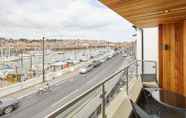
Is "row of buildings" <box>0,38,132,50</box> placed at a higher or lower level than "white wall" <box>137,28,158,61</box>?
higher

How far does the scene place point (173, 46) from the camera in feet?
16.1

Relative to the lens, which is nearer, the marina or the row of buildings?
the row of buildings

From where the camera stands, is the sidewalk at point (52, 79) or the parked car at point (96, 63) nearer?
the sidewalk at point (52, 79)

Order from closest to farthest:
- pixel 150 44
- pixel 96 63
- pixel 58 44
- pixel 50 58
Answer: pixel 150 44
pixel 50 58
pixel 58 44
pixel 96 63

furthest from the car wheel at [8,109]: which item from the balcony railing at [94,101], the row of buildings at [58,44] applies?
the balcony railing at [94,101]

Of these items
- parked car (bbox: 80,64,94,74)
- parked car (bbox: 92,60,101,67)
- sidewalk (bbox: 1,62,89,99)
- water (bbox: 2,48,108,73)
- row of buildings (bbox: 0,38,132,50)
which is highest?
row of buildings (bbox: 0,38,132,50)

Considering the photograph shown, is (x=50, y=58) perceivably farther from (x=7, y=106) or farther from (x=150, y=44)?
(x=150, y=44)

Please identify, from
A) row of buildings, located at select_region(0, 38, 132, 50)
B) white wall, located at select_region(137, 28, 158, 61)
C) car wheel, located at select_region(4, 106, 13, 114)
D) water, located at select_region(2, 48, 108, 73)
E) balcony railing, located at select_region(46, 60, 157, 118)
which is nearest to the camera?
balcony railing, located at select_region(46, 60, 157, 118)

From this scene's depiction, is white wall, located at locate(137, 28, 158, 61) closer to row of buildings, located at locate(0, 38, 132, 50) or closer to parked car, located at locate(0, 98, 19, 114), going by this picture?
row of buildings, located at locate(0, 38, 132, 50)

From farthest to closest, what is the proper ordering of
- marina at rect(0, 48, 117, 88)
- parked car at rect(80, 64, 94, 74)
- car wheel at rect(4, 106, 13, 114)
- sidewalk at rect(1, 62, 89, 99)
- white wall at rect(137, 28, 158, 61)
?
1. parked car at rect(80, 64, 94, 74)
2. marina at rect(0, 48, 117, 88)
3. sidewalk at rect(1, 62, 89, 99)
4. car wheel at rect(4, 106, 13, 114)
5. white wall at rect(137, 28, 158, 61)

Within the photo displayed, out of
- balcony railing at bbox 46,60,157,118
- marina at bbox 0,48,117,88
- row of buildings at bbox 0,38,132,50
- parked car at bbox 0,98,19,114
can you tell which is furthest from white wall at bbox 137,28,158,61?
marina at bbox 0,48,117,88

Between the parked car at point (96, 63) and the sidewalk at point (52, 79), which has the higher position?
the parked car at point (96, 63)

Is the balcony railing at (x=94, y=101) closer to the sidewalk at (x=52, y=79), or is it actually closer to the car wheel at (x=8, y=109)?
the car wheel at (x=8, y=109)

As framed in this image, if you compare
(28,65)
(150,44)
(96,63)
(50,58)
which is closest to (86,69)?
(96,63)
